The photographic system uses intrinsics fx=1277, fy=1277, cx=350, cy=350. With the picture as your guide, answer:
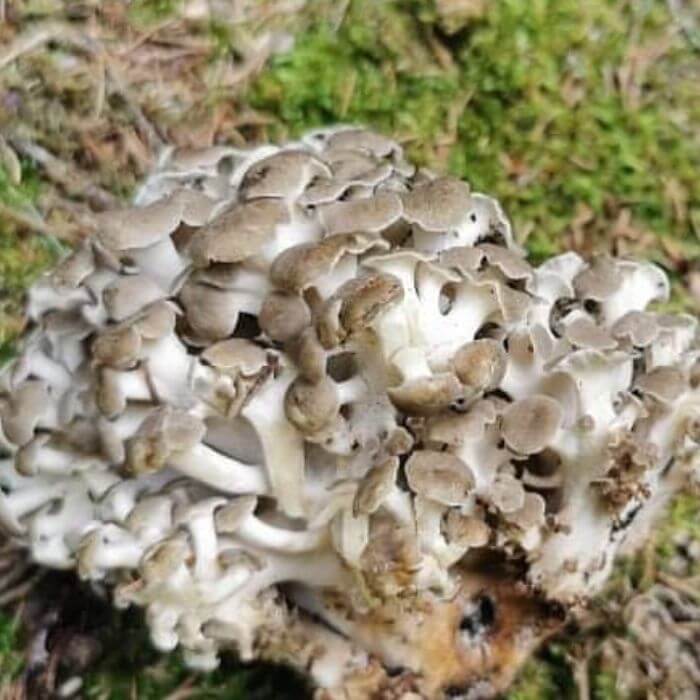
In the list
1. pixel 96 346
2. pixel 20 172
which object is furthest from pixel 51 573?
pixel 20 172

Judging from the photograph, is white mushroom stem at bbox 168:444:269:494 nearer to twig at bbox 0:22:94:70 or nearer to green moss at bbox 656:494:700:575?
green moss at bbox 656:494:700:575

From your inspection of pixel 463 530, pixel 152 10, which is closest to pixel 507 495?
pixel 463 530

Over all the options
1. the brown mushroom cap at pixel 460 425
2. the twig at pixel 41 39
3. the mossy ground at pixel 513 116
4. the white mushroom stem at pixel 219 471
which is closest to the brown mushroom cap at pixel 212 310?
the white mushroom stem at pixel 219 471

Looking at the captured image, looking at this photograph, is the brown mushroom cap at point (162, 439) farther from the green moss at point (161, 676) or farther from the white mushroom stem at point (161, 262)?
the green moss at point (161, 676)

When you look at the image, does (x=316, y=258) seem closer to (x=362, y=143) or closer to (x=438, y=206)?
(x=438, y=206)

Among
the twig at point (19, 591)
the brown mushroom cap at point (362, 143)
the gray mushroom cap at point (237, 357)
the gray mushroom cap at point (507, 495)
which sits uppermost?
the brown mushroom cap at point (362, 143)

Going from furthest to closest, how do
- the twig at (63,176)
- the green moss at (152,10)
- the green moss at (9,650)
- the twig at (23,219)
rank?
1. the green moss at (152,10)
2. the twig at (63,176)
3. the twig at (23,219)
4. the green moss at (9,650)
